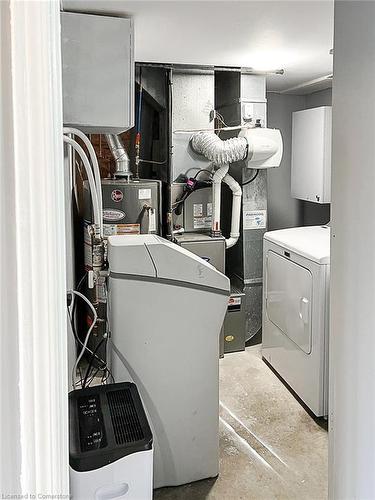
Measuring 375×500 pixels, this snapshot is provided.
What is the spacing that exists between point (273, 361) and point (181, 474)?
1.48 metres

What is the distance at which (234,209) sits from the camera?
12.7 ft

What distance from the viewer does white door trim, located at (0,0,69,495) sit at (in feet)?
1.67

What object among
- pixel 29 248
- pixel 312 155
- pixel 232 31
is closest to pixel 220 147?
pixel 312 155

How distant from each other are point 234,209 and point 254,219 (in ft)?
0.78

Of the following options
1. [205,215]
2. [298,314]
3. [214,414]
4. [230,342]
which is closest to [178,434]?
[214,414]

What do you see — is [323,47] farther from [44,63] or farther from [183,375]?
[44,63]

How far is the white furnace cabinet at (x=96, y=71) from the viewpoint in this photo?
2047 mm

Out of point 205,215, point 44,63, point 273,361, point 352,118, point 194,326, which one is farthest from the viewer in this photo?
point 205,215

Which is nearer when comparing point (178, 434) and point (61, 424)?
point (61, 424)

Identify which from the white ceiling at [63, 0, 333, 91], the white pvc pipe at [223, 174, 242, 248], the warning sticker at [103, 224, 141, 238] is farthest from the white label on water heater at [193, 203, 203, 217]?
the white ceiling at [63, 0, 333, 91]

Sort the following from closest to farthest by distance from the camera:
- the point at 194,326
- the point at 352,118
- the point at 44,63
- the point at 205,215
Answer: the point at 44,63 < the point at 352,118 < the point at 194,326 < the point at 205,215

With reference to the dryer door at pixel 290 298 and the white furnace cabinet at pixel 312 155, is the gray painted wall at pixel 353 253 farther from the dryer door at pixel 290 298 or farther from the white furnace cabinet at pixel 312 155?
the white furnace cabinet at pixel 312 155

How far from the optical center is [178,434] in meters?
2.19

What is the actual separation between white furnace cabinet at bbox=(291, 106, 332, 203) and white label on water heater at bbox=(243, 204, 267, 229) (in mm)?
455
